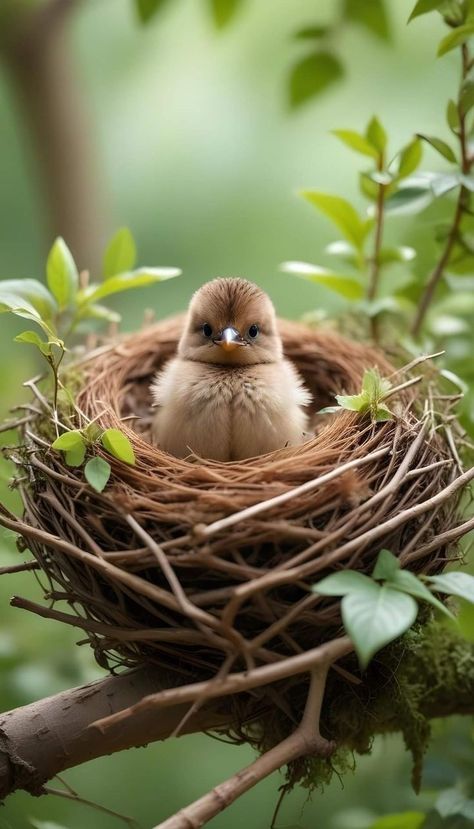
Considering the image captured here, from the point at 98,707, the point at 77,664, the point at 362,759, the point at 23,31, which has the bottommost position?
the point at 362,759

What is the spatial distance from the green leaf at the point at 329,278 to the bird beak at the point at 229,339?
243mm

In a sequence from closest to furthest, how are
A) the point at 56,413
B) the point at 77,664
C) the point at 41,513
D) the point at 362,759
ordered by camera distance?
the point at 41,513 < the point at 56,413 < the point at 77,664 < the point at 362,759

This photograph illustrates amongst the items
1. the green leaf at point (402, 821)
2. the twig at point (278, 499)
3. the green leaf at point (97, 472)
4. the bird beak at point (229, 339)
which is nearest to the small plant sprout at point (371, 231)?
the bird beak at point (229, 339)

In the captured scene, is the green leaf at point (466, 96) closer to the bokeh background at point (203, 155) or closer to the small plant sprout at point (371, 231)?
the small plant sprout at point (371, 231)

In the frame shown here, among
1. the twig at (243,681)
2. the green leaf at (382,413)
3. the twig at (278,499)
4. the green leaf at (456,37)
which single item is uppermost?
the green leaf at (456,37)

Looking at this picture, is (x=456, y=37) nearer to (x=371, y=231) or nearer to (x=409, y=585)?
(x=371, y=231)

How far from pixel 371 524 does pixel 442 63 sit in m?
2.55

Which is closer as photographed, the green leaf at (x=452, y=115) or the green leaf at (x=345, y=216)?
the green leaf at (x=452, y=115)

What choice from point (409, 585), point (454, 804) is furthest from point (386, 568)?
point (454, 804)

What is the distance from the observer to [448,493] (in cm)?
156

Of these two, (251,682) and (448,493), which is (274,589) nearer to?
(251,682)

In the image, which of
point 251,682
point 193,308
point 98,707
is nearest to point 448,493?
point 251,682

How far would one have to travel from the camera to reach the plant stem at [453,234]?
1840 mm

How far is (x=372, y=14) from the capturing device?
1.99m
